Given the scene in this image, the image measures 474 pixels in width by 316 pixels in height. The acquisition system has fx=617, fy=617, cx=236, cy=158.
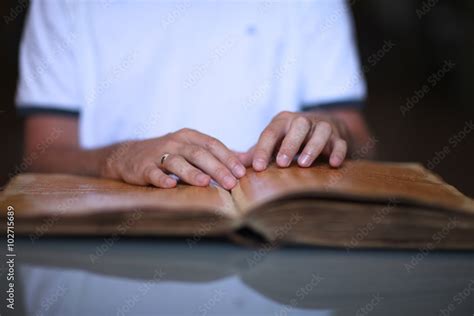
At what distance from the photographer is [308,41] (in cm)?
115

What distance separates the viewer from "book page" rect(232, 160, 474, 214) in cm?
52

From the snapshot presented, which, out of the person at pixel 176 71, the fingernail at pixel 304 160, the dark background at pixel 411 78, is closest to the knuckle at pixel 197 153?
the fingernail at pixel 304 160

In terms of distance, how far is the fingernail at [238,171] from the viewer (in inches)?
26.0

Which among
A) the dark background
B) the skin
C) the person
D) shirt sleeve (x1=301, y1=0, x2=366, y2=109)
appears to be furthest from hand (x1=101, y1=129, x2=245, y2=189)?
the dark background

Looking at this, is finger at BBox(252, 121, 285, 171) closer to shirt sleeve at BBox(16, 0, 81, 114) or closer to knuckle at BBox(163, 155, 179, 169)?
knuckle at BBox(163, 155, 179, 169)

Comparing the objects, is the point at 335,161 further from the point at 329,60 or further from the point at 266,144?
the point at 329,60

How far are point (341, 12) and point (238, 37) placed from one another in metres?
0.21

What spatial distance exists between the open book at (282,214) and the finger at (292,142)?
0.08 meters

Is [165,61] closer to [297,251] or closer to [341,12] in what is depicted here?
[341,12]

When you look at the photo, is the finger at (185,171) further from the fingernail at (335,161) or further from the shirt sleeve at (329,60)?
the shirt sleeve at (329,60)

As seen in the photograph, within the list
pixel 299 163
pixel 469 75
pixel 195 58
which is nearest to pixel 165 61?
pixel 195 58

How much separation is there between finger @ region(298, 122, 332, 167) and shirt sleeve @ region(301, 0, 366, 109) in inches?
14.7

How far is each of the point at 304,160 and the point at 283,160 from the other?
31 mm

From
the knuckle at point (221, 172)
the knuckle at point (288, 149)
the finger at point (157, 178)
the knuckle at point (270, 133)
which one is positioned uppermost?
the knuckle at point (270, 133)
